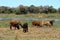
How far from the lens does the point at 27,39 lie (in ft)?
50.6

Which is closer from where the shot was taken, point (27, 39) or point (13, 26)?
point (27, 39)

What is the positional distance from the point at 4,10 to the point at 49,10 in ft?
48.9

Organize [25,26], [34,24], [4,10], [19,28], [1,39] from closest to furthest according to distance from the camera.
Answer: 1. [1,39]
2. [25,26]
3. [19,28]
4. [34,24]
5. [4,10]

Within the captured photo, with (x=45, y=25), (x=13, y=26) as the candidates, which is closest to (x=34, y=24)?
(x=45, y=25)

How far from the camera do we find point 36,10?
76.4 metres

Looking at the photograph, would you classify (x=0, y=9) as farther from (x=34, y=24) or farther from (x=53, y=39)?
(x=53, y=39)

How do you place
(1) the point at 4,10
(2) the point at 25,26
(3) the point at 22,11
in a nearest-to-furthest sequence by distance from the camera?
(2) the point at 25,26
(3) the point at 22,11
(1) the point at 4,10

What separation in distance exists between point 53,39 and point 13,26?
876cm

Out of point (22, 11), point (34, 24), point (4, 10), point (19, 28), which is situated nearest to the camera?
point (19, 28)

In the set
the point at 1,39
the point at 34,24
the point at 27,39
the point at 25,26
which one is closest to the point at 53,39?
the point at 27,39

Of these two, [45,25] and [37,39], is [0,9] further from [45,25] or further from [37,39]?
[37,39]

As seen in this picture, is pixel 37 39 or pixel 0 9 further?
pixel 0 9

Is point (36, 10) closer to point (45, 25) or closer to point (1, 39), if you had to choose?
point (45, 25)

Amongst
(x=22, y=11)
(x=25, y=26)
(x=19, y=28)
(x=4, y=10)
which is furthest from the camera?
(x=4, y=10)
